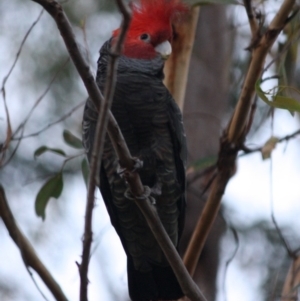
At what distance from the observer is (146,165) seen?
295 centimetres

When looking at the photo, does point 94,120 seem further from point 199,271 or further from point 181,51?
point 199,271

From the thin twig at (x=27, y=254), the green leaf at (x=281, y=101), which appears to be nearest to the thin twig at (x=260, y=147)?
the green leaf at (x=281, y=101)

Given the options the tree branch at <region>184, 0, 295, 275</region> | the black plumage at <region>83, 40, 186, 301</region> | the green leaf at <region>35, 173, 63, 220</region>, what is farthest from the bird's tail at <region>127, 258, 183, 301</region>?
the green leaf at <region>35, 173, 63, 220</region>

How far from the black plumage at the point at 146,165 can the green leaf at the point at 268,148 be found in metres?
0.39

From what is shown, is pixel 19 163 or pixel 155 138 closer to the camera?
pixel 155 138

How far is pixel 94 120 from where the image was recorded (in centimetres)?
291

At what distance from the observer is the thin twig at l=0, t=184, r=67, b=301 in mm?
2570

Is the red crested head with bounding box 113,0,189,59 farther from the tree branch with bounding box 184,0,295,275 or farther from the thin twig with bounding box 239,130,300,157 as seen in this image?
the thin twig with bounding box 239,130,300,157

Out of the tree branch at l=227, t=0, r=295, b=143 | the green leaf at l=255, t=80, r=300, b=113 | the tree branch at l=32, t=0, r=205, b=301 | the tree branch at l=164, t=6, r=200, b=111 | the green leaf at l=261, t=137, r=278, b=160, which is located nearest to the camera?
the tree branch at l=32, t=0, r=205, b=301

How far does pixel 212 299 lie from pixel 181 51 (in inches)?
56.2

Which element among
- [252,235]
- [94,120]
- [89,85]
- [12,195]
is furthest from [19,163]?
[89,85]

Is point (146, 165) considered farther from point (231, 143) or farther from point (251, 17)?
point (251, 17)

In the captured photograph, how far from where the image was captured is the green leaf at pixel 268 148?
10.1ft

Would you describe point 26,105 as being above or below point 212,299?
above
